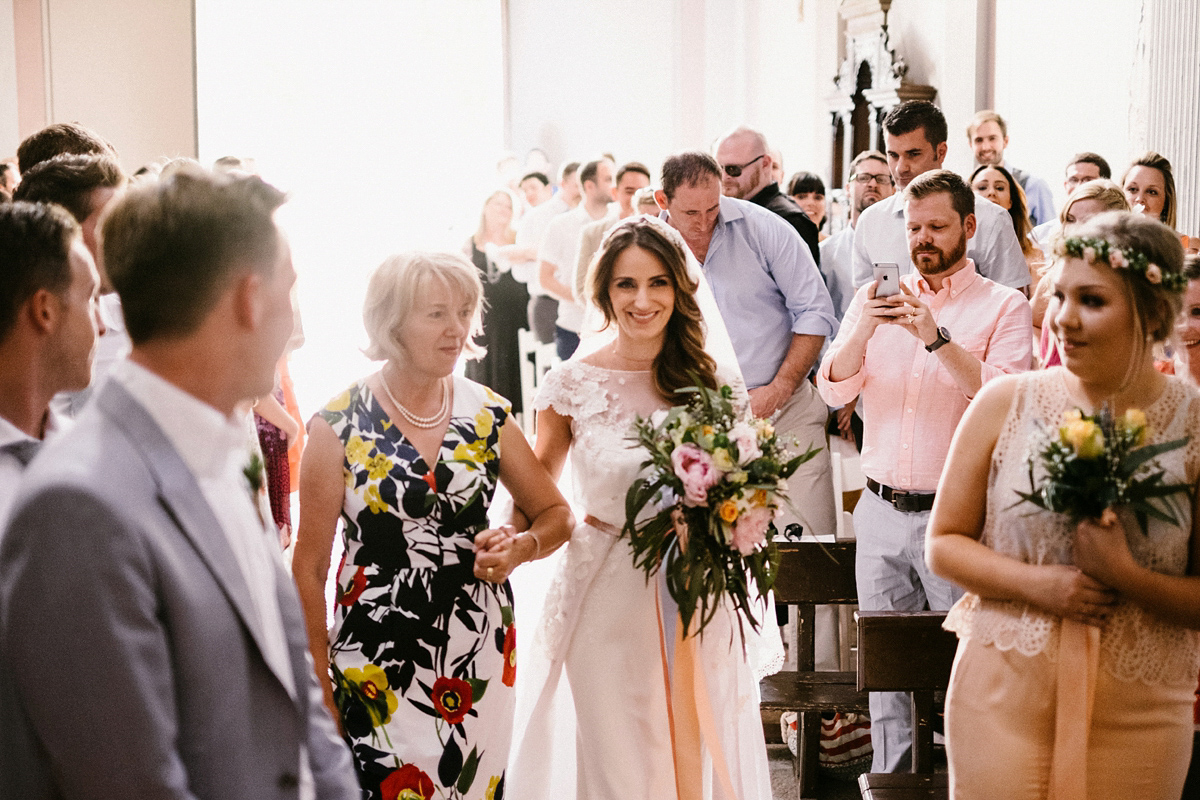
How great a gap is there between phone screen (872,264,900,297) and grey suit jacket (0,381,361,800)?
8.41 feet

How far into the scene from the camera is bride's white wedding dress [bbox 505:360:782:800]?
Answer: 10.1 ft

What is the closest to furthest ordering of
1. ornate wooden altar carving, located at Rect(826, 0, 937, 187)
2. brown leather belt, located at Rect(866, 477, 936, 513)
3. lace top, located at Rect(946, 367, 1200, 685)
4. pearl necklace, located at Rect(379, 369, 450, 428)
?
1. lace top, located at Rect(946, 367, 1200, 685)
2. pearl necklace, located at Rect(379, 369, 450, 428)
3. brown leather belt, located at Rect(866, 477, 936, 513)
4. ornate wooden altar carving, located at Rect(826, 0, 937, 187)

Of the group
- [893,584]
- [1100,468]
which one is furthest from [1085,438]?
[893,584]

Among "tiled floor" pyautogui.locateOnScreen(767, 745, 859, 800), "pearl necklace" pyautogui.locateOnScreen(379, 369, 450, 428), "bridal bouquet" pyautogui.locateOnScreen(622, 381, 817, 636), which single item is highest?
"pearl necklace" pyautogui.locateOnScreen(379, 369, 450, 428)

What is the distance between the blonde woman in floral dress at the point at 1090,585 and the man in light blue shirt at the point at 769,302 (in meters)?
2.44

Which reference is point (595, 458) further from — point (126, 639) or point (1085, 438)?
point (126, 639)

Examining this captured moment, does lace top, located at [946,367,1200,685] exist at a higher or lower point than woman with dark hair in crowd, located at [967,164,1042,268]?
lower

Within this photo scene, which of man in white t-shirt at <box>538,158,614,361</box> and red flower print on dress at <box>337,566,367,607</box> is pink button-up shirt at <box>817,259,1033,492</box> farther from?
man in white t-shirt at <box>538,158,614,361</box>

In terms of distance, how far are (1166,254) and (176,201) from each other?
5.86ft

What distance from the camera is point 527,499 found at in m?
2.96

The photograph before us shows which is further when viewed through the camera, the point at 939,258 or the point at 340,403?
the point at 939,258

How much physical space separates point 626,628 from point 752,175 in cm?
286

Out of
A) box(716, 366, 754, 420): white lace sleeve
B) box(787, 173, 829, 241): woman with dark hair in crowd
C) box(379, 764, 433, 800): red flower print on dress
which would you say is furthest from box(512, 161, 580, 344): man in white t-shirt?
box(379, 764, 433, 800): red flower print on dress

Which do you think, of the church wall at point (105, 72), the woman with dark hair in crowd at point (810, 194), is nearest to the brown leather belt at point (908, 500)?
the woman with dark hair in crowd at point (810, 194)
